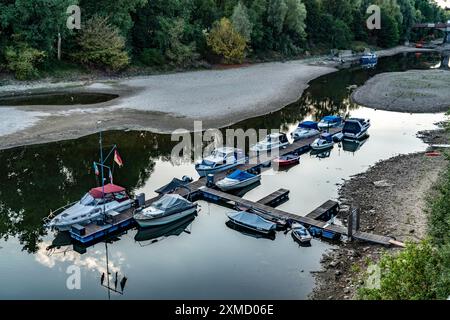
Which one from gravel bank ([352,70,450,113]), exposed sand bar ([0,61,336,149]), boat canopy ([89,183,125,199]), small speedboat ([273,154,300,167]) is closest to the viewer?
boat canopy ([89,183,125,199])

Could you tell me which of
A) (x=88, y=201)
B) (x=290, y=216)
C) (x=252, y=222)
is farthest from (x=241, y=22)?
(x=252, y=222)

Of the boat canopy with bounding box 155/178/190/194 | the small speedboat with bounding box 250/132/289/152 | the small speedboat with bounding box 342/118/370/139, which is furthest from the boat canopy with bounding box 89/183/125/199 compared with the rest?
the small speedboat with bounding box 342/118/370/139

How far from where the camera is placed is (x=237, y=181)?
36656 millimetres

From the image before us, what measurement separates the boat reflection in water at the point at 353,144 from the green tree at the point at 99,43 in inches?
1859

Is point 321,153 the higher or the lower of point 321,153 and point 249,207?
the higher

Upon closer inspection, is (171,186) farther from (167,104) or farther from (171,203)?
(167,104)

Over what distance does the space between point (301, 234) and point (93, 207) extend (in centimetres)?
1305

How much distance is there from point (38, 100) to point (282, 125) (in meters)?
32.3

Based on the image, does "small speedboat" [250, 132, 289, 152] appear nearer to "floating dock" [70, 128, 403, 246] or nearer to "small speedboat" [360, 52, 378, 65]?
"floating dock" [70, 128, 403, 246]

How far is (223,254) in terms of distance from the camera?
27.5 m

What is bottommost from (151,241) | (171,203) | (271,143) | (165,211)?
(151,241)

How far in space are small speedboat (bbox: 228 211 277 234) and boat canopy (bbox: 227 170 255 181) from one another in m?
5.71

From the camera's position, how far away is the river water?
79.5 feet

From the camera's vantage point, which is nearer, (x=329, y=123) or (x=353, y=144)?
→ (x=353, y=144)
